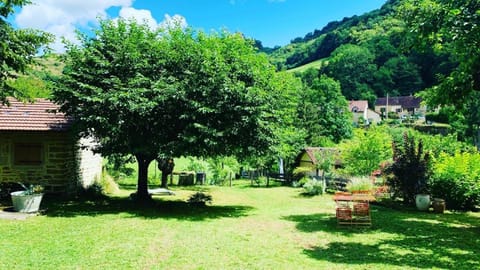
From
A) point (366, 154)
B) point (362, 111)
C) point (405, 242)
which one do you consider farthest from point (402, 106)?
point (405, 242)

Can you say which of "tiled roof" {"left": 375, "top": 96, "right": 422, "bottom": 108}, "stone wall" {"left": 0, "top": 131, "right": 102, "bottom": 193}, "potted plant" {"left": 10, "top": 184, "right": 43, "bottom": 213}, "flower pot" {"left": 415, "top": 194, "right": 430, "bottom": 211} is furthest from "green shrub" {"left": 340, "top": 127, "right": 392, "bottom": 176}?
"tiled roof" {"left": 375, "top": 96, "right": 422, "bottom": 108}

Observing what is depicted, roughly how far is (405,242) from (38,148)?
14738 millimetres

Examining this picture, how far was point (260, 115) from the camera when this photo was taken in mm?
13133

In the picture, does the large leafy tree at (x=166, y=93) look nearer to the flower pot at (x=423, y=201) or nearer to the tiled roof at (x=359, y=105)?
the flower pot at (x=423, y=201)

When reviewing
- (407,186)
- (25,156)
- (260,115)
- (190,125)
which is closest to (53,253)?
(190,125)

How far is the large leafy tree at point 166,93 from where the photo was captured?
42.2 feet

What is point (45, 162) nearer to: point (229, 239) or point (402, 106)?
point (229, 239)

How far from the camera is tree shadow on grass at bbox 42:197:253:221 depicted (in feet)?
42.1

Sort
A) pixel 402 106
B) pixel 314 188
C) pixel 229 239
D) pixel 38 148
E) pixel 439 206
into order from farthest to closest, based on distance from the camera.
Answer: pixel 402 106 → pixel 314 188 → pixel 38 148 → pixel 439 206 → pixel 229 239

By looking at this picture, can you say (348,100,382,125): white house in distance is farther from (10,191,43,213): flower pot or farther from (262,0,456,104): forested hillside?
(10,191,43,213): flower pot

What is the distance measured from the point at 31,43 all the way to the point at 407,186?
48.7 ft

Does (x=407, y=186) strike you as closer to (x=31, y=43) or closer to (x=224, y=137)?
(x=224, y=137)

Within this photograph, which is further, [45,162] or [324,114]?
[324,114]

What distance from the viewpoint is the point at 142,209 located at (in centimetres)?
1412
